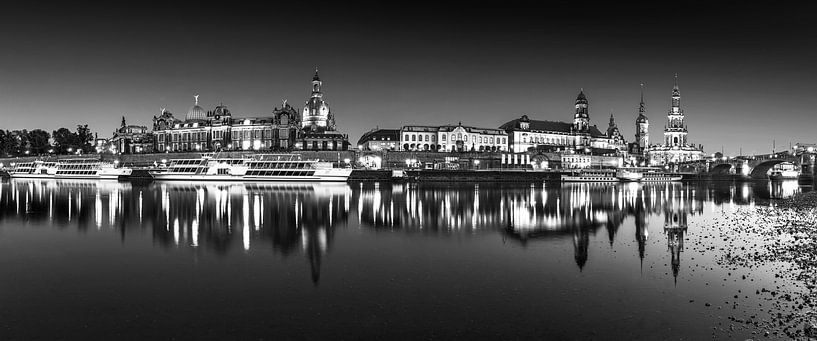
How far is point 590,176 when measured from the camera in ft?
347

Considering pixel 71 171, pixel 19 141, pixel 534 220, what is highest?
pixel 19 141

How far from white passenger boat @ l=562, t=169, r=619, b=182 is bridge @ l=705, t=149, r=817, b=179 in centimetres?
3954

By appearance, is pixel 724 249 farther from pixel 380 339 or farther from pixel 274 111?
pixel 274 111

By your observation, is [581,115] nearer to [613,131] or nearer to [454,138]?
[613,131]

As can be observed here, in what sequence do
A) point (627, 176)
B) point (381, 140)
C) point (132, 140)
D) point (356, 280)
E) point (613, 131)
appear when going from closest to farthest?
point (356, 280), point (627, 176), point (381, 140), point (132, 140), point (613, 131)

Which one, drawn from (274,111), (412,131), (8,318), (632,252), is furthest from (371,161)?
(8,318)

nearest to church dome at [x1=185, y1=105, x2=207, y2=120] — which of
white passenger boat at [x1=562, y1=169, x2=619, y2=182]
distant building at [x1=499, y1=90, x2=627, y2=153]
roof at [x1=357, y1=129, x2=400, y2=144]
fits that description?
roof at [x1=357, y1=129, x2=400, y2=144]

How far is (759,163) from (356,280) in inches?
5315

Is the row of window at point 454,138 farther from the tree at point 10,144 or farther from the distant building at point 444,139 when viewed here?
the tree at point 10,144

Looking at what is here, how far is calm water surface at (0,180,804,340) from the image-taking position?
34.8ft

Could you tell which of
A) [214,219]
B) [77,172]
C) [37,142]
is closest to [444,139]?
[77,172]

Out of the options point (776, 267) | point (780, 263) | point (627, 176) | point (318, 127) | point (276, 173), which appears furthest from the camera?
point (318, 127)

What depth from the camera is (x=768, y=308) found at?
1186cm

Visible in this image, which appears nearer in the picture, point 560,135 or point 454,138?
point 454,138
